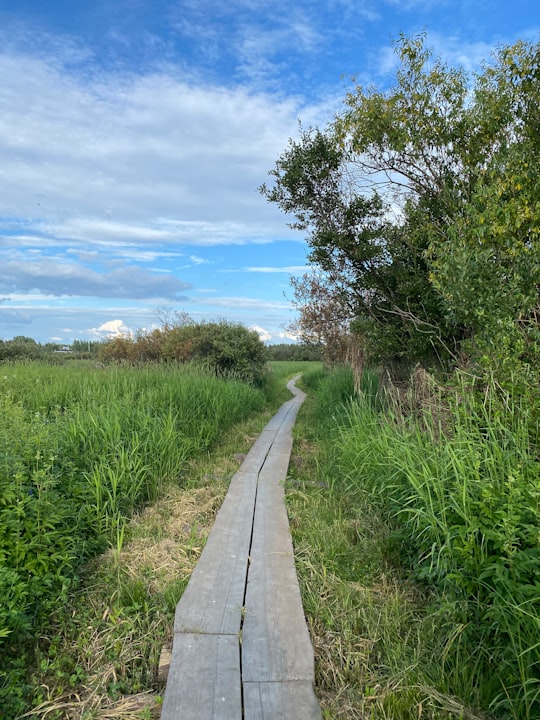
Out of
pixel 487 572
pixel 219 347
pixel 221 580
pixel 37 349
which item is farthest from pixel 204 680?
pixel 37 349

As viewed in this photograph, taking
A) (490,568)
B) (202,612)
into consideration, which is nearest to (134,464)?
(202,612)

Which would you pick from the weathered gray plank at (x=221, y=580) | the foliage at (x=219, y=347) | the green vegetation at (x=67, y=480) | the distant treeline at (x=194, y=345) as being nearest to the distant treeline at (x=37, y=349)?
the distant treeline at (x=194, y=345)

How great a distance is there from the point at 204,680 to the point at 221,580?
3.16 feet

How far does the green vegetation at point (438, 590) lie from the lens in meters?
2.21

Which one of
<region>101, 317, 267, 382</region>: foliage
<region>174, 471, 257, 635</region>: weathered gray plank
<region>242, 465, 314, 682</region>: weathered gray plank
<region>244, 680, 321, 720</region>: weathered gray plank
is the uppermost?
<region>101, 317, 267, 382</region>: foliage

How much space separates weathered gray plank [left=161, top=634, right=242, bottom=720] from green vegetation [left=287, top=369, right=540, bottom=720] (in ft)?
1.58

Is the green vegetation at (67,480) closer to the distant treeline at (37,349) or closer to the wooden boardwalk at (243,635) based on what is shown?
the wooden boardwalk at (243,635)

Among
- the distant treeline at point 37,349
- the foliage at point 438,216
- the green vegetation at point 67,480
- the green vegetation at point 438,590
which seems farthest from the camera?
the distant treeline at point 37,349

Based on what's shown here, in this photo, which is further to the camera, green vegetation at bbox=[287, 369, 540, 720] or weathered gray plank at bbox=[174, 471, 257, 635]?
weathered gray plank at bbox=[174, 471, 257, 635]

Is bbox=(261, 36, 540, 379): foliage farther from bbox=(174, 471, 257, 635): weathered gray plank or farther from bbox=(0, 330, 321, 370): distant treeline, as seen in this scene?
bbox=(0, 330, 321, 370): distant treeline

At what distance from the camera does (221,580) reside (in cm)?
326

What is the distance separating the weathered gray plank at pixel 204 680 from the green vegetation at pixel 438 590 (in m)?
0.48

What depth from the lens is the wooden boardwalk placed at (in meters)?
2.16

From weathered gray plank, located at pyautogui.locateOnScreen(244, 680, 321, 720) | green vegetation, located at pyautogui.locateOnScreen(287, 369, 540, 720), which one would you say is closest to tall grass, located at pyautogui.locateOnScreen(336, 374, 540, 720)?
green vegetation, located at pyautogui.locateOnScreen(287, 369, 540, 720)
